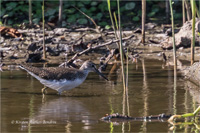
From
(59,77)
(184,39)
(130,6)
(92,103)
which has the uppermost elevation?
(130,6)

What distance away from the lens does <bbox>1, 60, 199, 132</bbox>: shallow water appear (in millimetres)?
6875

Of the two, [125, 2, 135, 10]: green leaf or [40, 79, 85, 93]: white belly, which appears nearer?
[40, 79, 85, 93]: white belly

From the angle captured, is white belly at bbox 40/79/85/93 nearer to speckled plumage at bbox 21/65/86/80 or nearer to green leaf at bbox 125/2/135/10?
speckled plumage at bbox 21/65/86/80

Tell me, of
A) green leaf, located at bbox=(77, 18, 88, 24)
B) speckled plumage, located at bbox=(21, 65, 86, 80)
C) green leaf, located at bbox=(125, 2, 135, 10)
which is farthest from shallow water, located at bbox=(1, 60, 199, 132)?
green leaf, located at bbox=(125, 2, 135, 10)

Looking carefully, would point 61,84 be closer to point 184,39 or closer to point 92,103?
point 92,103

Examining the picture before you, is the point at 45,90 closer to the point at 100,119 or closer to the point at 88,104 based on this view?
the point at 88,104

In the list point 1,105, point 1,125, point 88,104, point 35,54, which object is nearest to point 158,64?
point 35,54

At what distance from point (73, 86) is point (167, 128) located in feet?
10.3

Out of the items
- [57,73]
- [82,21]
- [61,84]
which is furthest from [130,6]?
[61,84]

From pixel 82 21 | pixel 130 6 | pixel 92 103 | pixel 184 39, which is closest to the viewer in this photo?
pixel 92 103

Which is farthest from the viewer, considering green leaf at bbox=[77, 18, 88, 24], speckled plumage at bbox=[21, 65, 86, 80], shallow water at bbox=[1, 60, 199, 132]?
green leaf at bbox=[77, 18, 88, 24]

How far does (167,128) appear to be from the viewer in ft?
21.9

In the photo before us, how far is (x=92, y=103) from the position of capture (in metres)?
8.48

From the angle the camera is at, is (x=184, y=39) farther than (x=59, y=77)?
Yes
